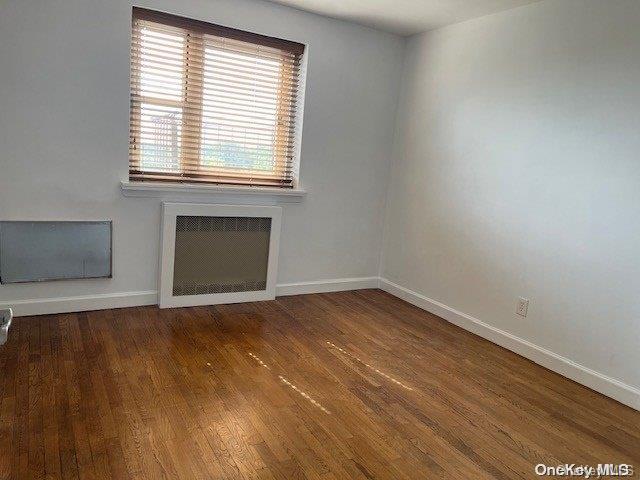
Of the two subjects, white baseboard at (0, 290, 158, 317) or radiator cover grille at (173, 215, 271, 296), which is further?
radiator cover grille at (173, 215, 271, 296)

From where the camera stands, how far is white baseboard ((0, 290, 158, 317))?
306 centimetres

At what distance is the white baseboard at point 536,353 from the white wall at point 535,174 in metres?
0.04

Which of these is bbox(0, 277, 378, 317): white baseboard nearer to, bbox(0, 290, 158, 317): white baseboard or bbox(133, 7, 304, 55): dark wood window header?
bbox(0, 290, 158, 317): white baseboard

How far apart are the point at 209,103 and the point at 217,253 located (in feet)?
3.66

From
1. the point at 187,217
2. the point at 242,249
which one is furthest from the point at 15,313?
the point at 242,249

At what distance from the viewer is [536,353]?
3.11 metres

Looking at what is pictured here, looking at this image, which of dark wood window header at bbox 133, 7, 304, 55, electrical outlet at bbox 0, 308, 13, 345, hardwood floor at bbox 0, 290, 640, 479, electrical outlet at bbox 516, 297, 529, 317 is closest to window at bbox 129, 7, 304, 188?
dark wood window header at bbox 133, 7, 304, 55

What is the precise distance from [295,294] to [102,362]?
1.80m

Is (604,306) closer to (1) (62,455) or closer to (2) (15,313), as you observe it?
(1) (62,455)

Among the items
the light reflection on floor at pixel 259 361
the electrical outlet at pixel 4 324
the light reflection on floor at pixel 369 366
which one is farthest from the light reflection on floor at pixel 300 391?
the electrical outlet at pixel 4 324

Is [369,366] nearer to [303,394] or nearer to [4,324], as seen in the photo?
[303,394]

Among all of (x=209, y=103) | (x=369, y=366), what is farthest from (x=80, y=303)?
(x=369, y=366)

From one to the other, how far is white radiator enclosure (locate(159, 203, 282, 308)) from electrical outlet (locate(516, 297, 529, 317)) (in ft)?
6.05
